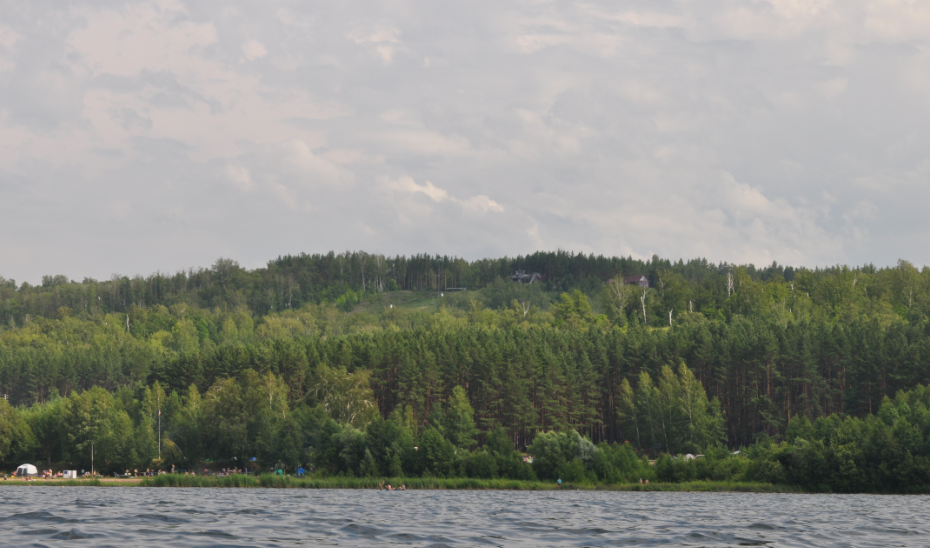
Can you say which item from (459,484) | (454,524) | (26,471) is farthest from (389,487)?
(26,471)

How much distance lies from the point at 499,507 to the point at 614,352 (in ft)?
347

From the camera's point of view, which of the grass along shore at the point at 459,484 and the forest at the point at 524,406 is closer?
the grass along shore at the point at 459,484

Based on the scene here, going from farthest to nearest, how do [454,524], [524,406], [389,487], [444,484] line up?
1. [524,406]
2. [444,484]
3. [389,487]
4. [454,524]

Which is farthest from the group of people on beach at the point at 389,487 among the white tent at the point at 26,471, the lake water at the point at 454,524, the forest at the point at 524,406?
the white tent at the point at 26,471

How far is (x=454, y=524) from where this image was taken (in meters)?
43.8

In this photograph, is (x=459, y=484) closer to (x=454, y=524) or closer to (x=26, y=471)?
(x=454, y=524)

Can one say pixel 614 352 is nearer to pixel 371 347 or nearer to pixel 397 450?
pixel 371 347

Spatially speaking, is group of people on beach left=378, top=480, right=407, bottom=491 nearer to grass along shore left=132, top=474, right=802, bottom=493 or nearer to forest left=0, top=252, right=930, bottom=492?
grass along shore left=132, top=474, right=802, bottom=493

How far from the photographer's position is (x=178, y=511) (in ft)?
163

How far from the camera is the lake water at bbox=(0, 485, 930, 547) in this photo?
1375 inches

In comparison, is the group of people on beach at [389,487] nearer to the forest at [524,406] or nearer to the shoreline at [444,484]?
the shoreline at [444,484]

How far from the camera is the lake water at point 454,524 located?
34938 millimetres

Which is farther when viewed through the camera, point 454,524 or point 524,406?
point 524,406

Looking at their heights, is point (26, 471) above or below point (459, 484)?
below
